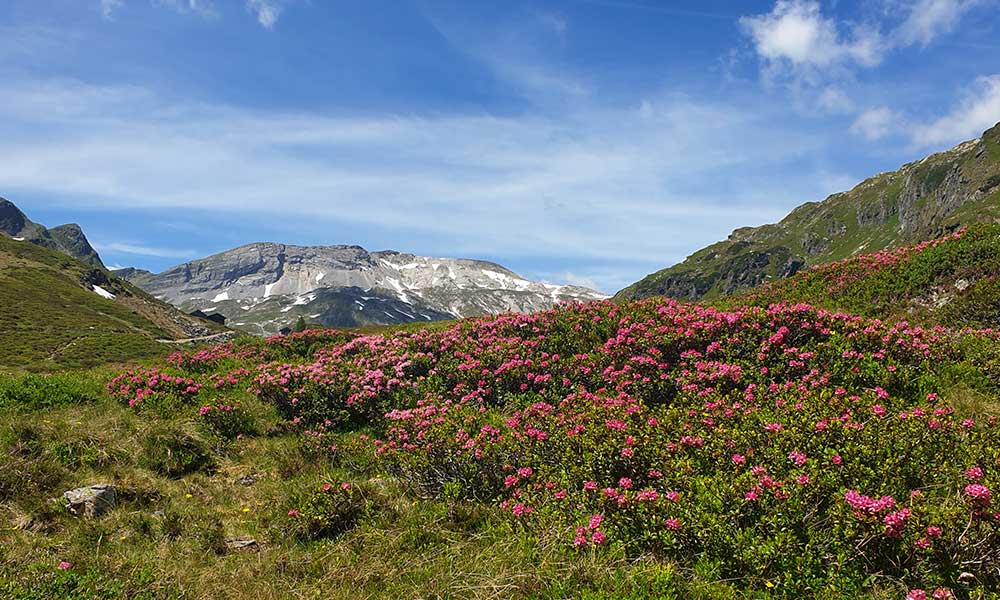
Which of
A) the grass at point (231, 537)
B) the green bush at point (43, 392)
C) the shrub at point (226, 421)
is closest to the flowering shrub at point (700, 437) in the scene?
the grass at point (231, 537)

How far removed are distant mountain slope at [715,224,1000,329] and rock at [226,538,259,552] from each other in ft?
39.2

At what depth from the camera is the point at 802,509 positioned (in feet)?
16.3

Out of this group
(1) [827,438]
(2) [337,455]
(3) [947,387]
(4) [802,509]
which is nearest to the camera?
(4) [802,509]

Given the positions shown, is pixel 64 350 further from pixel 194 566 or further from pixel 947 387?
pixel 947 387

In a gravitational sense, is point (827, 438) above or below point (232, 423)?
above

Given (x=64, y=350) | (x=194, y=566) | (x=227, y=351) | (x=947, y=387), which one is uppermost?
(x=947, y=387)

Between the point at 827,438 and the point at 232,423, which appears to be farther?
the point at 232,423

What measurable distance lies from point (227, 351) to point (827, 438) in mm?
17852

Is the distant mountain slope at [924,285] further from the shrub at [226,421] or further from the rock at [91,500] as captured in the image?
the rock at [91,500]

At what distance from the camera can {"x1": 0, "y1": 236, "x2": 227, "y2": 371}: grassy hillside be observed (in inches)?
2689

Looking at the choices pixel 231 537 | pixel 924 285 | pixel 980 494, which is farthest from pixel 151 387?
pixel 924 285

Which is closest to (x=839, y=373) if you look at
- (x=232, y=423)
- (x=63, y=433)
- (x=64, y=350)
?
(x=232, y=423)

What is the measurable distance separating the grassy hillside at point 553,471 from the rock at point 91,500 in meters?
0.15

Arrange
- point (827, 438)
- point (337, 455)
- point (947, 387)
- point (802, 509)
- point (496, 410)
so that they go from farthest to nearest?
point (496, 410)
point (337, 455)
point (947, 387)
point (827, 438)
point (802, 509)
